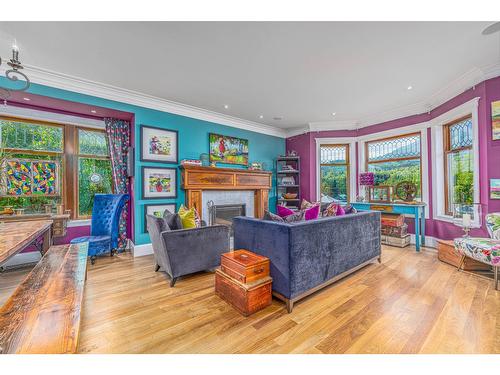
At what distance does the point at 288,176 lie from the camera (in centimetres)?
577

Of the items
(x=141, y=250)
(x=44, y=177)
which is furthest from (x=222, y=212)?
(x=44, y=177)

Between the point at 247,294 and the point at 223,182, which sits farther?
the point at 223,182

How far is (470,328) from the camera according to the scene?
167 centimetres

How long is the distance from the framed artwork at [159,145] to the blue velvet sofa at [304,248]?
219 centimetres

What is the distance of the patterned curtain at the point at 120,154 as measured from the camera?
3.71 metres

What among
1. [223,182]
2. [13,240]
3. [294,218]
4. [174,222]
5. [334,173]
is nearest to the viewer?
[13,240]

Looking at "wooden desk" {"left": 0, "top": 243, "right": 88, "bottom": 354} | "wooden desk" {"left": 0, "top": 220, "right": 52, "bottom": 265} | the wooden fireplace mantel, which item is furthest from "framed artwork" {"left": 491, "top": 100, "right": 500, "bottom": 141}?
"wooden desk" {"left": 0, "top": 220, "right": 52, "bottom": 265}

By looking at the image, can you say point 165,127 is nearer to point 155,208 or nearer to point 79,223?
point 155,208

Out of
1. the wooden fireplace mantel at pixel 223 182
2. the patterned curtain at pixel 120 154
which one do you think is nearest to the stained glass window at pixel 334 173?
the wooden fireplace mantel at pixel 223 182

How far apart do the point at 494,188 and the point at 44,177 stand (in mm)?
6579

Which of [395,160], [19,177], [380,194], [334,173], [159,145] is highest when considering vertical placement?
[159,145]

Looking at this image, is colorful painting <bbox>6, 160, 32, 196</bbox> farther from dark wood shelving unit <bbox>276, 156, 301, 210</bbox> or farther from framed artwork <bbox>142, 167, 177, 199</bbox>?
A: dark wood shelving unit <bbox>276, 156, 301, 210</bbox>

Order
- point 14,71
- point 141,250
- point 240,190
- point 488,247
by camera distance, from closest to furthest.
A: point 14,71 → point 488,247 → point 141,250 → point 240,190

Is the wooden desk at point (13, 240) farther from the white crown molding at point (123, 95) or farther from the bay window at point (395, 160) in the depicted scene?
the bay window at point (395, 160)
